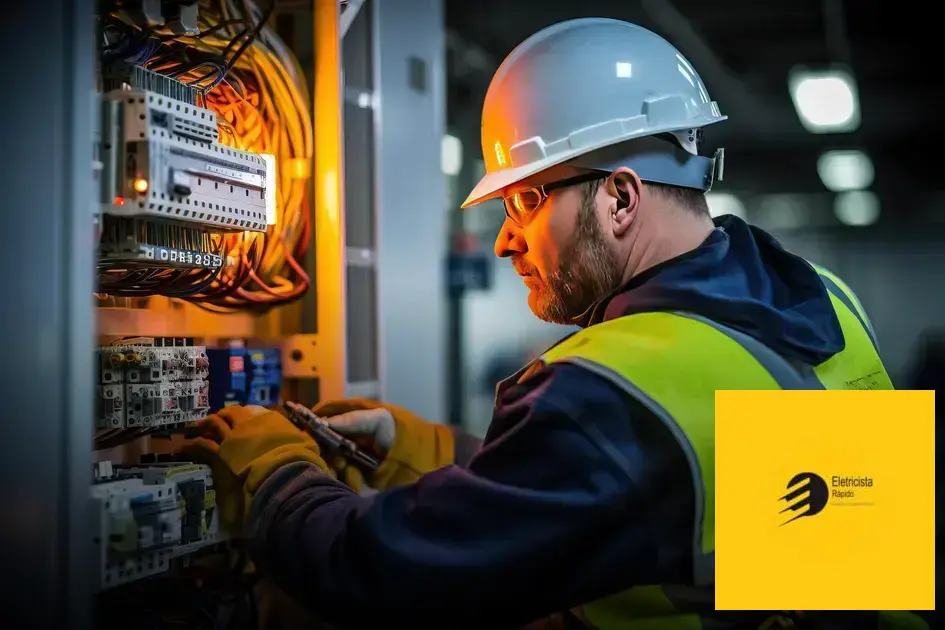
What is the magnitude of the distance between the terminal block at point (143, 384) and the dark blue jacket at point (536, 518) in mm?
333

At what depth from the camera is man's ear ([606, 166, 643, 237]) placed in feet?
5.10

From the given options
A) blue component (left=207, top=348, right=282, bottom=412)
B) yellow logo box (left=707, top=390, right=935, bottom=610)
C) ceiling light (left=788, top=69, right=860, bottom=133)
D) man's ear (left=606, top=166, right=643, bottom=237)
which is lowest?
yellow logo box (left=707, top=390, right=935, bottom=610)

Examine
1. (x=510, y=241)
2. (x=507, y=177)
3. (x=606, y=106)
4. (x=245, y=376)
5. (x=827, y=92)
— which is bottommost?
(x=245, y=376)

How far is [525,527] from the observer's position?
129cm

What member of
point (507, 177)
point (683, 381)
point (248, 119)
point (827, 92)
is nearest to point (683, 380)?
point (683, 381)

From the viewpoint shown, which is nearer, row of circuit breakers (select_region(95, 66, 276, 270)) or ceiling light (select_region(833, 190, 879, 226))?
row of circuit breakers (select_region(95, 66, 276, 270))

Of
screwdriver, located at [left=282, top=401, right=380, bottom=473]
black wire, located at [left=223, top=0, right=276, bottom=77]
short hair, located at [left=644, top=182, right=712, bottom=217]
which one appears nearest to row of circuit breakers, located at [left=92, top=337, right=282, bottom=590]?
screwdriver, located at [left=282, top=401, right=380, bottom=473]

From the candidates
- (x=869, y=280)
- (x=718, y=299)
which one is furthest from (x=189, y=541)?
(x=869, y=280)

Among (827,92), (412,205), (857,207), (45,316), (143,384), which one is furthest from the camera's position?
(857,207)

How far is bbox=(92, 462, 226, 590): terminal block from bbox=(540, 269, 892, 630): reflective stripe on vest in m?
0.61

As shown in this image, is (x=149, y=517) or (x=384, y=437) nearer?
(x=149, y=517)

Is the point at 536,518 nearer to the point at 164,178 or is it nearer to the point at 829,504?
the point at 829,504

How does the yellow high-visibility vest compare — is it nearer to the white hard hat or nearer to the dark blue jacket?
the dark blue jacket

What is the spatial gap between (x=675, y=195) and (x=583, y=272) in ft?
0.67
